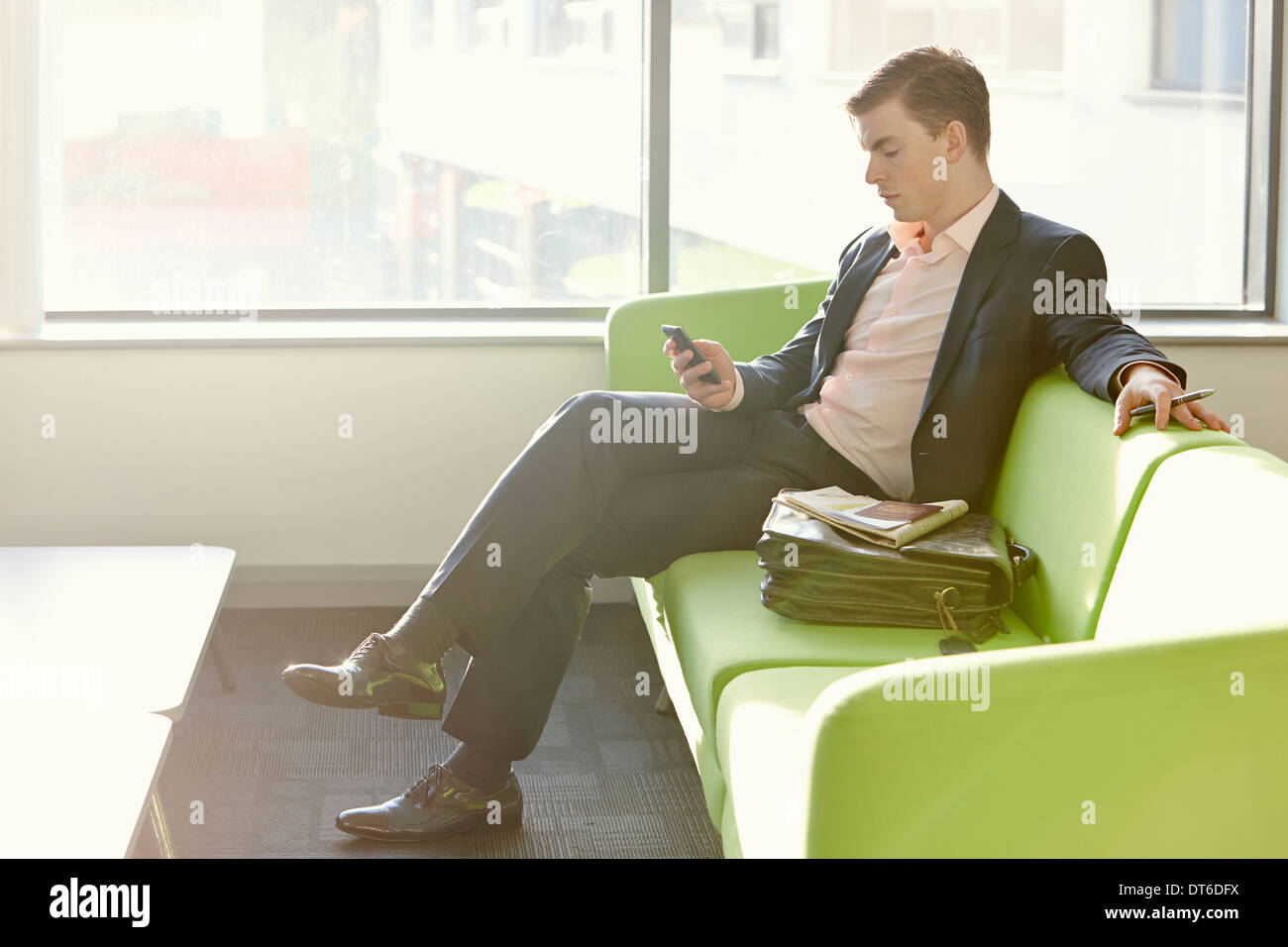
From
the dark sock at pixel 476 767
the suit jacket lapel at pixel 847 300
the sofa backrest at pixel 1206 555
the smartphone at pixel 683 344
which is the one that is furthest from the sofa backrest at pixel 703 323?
the sofa backrest at pixel 1206 555

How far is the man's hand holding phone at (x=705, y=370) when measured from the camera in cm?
251

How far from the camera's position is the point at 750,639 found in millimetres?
2027

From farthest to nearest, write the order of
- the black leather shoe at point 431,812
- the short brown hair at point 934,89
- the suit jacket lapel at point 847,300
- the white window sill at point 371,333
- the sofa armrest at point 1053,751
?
1. the white window sill at point 371,333
2. the suit jacket lapel at point 847,300
3. the short brown hair at point 934,89
4. the black leather shoe at point 431,812
5. the sofa armrest at point 1053,751

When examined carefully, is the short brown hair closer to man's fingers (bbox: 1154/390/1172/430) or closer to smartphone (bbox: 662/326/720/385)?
smartphone (bbox: 662/326/720/385)

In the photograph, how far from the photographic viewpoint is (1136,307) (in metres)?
3.72

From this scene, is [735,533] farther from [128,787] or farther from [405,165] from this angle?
[405,165]

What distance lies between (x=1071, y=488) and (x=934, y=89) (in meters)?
0.80

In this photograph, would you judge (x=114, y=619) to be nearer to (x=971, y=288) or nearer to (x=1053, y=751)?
(x=971, y=288)

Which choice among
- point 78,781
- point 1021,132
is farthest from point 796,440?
point 1021,132

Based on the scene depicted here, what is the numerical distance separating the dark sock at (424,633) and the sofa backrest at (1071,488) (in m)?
0.91

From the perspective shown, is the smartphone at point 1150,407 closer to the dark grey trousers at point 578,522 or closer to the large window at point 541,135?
the dark grey trousers at point 578,522
